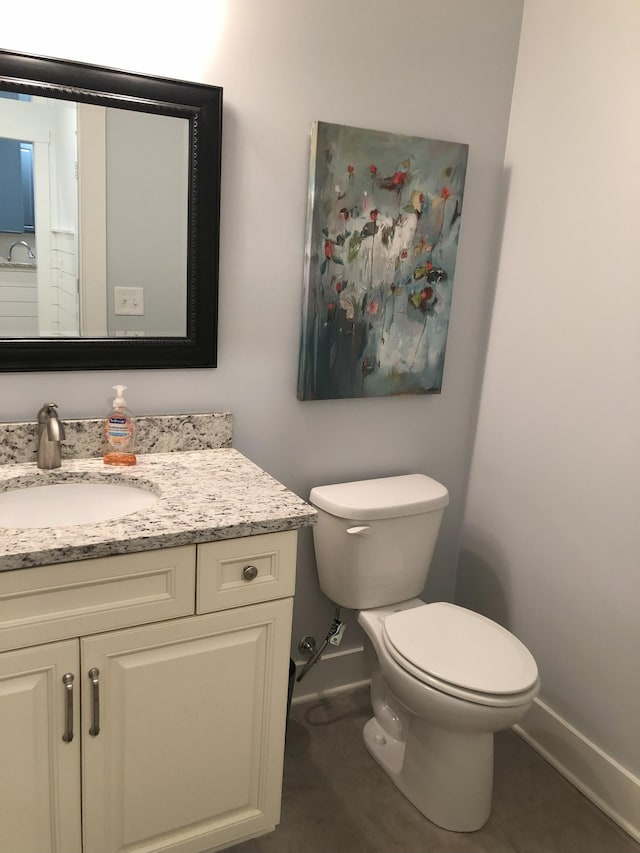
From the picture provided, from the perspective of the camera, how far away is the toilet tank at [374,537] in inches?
73.3

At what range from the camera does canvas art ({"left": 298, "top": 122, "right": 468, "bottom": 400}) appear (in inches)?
71.5

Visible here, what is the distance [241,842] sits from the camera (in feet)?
5.34

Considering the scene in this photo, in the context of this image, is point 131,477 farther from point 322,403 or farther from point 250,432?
point 322,403

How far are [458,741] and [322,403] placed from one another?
3.14 ft

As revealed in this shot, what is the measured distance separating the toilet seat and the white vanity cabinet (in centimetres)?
37

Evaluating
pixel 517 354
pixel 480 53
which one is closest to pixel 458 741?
pixel 517 354

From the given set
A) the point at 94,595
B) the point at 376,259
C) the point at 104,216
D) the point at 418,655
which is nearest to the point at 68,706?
the point at 94,595

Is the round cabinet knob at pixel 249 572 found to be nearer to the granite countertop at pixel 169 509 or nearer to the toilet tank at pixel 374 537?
the granite countertop at pixel 169 509

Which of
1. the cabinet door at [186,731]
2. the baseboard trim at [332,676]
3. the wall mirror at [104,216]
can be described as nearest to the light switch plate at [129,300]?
the wall mirror at [104,216]

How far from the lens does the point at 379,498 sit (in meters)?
1.90

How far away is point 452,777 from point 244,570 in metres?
0.86

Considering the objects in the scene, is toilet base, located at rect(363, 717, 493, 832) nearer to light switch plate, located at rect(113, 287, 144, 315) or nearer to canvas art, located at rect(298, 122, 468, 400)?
canvas art, located at rect(298, 122, 468, 400)

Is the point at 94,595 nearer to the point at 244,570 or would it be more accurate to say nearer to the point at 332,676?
the point at 244,570

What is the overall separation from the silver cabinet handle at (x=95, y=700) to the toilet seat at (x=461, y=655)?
2.41 ft
